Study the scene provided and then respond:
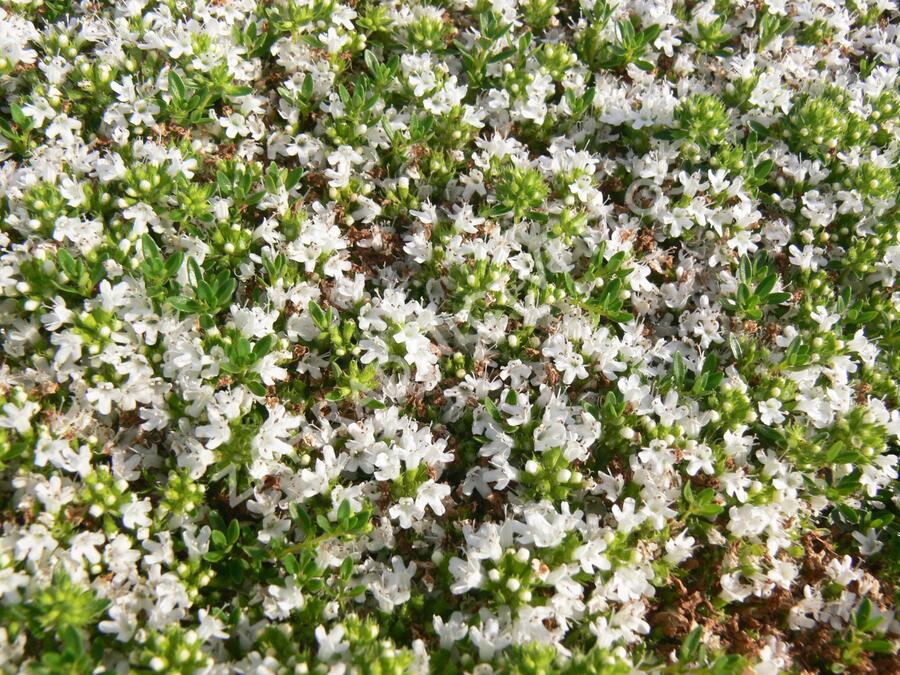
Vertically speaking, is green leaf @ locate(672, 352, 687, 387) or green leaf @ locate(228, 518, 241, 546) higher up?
green leaf @ locate(672, 352, 687, 387)

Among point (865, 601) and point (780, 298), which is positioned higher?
point (780, 298)

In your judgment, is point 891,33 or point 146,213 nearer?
point 146,213

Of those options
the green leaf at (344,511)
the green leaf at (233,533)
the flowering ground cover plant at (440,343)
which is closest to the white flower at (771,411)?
the flowering ground cover plant at (440,343)

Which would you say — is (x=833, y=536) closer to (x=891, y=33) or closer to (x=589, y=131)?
(x=589, y=131)

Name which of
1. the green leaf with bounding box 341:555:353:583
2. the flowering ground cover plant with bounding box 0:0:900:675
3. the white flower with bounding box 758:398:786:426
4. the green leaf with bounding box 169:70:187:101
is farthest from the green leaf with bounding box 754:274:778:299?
the green leaf with bounding box 169:70:187:101

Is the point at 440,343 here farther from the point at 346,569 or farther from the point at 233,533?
the point at 233,533

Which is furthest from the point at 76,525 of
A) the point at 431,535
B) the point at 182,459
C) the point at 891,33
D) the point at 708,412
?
the point at 891,33

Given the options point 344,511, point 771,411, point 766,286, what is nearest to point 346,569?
point 344,511

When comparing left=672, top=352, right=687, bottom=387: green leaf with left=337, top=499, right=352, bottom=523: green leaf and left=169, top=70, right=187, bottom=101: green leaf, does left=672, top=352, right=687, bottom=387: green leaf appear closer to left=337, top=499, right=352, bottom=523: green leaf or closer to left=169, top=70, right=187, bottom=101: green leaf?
left=337, top=499, right=352, bottom=523: green leaf
